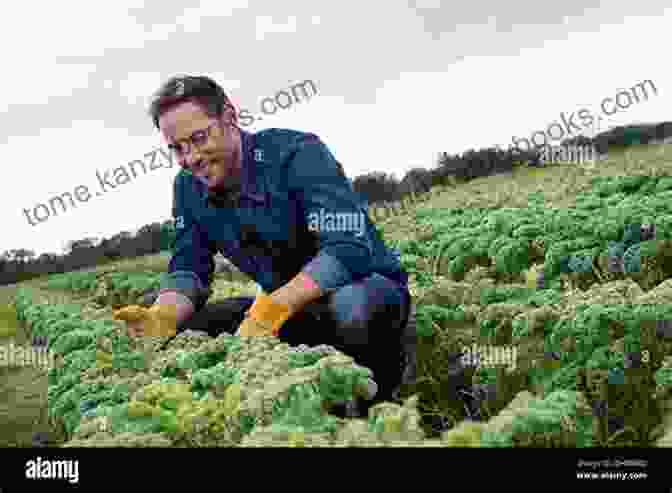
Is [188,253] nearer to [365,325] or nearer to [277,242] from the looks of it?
[277,242]

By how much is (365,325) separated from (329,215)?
1.92 feet

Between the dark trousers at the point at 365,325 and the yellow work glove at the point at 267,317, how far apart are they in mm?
348

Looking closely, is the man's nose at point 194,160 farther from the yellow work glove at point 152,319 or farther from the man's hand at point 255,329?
the man's hand at point 255,329

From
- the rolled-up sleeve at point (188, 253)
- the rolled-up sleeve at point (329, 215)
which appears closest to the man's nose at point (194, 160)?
the rolled-up sleeve at point (329, 215)

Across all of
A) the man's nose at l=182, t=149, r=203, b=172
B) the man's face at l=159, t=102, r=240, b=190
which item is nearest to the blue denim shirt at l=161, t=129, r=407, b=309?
the man's face at l=159, t=102, r=240, b=190

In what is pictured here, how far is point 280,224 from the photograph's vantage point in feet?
16.0

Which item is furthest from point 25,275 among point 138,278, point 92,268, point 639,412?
point 639,412

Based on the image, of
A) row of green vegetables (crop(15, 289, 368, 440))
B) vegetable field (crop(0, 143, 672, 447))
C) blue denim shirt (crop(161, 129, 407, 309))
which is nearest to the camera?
vegetable field (crop(0, 143, 672, 447))

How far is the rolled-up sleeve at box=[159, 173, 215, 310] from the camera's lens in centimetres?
525

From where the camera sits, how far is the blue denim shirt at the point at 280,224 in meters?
4.50

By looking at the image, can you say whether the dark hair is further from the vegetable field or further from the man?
the vegetable field

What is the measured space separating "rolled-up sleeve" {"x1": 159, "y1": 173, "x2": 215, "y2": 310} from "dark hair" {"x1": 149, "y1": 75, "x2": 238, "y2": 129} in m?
0.72

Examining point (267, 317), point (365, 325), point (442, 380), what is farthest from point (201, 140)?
point (442, 380)
